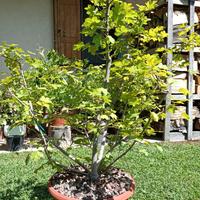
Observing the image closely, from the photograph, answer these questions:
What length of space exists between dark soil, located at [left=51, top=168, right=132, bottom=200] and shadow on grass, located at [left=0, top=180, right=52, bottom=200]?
2.07 ft

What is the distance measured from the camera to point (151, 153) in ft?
14.0

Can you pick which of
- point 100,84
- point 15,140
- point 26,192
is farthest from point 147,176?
point 15,140

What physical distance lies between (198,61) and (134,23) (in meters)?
3.32

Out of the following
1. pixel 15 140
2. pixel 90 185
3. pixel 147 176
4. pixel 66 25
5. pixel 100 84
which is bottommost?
pixel 147 176

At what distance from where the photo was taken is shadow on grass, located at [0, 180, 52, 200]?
2889mm

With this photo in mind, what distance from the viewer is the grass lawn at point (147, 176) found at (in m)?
2.99

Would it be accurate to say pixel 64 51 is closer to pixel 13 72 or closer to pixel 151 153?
pixel 151 153

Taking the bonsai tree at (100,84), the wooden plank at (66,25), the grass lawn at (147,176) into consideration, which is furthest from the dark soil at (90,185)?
the wooden plank at (66,25)

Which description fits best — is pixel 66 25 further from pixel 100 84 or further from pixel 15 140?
pixel 100 84

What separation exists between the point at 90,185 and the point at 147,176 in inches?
50.2

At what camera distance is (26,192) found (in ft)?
9.87

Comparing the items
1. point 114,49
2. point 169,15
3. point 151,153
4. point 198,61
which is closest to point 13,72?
point 114,49

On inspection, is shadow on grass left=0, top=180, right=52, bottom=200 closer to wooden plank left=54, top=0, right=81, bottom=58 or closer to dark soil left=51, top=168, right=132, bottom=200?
dark soil left=51, top=168, right=132, bottom=200

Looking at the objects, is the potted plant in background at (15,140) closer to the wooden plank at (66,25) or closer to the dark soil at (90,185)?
the wooden plank at (66,25)
